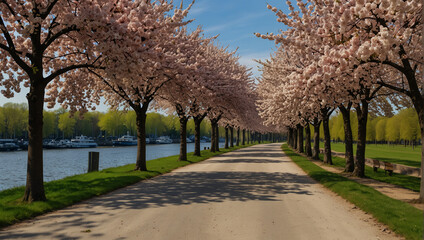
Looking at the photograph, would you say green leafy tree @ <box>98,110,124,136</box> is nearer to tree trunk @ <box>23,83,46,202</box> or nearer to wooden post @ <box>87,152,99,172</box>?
wooden post @ <box>87,152,99,172</box>

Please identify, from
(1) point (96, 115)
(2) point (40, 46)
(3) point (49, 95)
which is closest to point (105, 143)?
(1) point (96, 115)

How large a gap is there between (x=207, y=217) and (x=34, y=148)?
663 cm

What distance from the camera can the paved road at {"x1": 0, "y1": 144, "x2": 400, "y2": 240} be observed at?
7570 millimetres

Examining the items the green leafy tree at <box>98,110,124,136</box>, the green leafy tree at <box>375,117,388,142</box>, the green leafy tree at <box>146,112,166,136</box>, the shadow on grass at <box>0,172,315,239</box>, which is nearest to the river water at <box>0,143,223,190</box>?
the shadow on grass at <box>0,172,315,239</box>

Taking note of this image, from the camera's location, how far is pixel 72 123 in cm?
11100

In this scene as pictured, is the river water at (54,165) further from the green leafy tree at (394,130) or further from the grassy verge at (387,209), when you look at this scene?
the green leafy tree at (394,130)

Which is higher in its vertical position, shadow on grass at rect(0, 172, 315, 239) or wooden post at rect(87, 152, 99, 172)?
wooden post at rect(87, 152, 99, 172)

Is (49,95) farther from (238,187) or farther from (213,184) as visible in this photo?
(238,187)

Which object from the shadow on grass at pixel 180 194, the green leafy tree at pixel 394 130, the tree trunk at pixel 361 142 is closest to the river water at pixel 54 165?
the shadow on grass at pixel 180 194

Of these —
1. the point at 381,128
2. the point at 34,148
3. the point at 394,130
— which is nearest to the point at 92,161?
the point at 34,148

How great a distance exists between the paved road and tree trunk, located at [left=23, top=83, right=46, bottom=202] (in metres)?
1.78

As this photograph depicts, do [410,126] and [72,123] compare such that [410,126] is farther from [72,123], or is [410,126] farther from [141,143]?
[72,123]

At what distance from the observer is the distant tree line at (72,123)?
9081cm

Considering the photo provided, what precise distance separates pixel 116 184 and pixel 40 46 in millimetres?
6395
